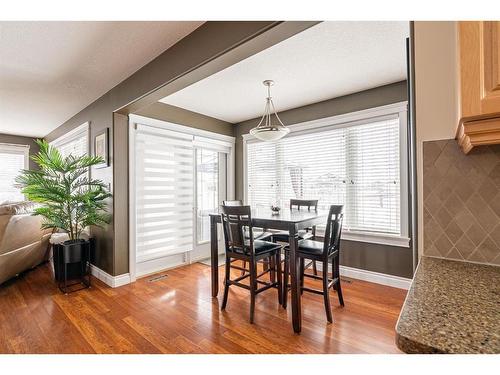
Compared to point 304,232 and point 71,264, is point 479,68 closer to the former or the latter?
point 304,232

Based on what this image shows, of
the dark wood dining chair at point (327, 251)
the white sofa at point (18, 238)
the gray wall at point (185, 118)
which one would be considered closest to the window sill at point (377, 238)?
the dark wood dining chair at point (327, 251)

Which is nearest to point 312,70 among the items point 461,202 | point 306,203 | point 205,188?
point 306,203

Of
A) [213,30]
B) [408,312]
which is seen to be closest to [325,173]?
[213,30]

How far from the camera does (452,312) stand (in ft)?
2.11

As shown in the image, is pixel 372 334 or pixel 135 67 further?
pixel 135 67

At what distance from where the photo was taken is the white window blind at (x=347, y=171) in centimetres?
308

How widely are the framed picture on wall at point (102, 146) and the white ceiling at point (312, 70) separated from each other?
3.08ft

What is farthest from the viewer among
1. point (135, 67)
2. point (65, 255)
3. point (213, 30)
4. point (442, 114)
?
point (65, 255)

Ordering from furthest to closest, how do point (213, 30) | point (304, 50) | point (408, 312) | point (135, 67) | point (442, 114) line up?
point (135, 67), point (304, 50), point (213, 30), point (442, 114), point (408, 312)

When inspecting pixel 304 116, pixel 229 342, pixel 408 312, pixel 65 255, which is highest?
pixel 304 116
